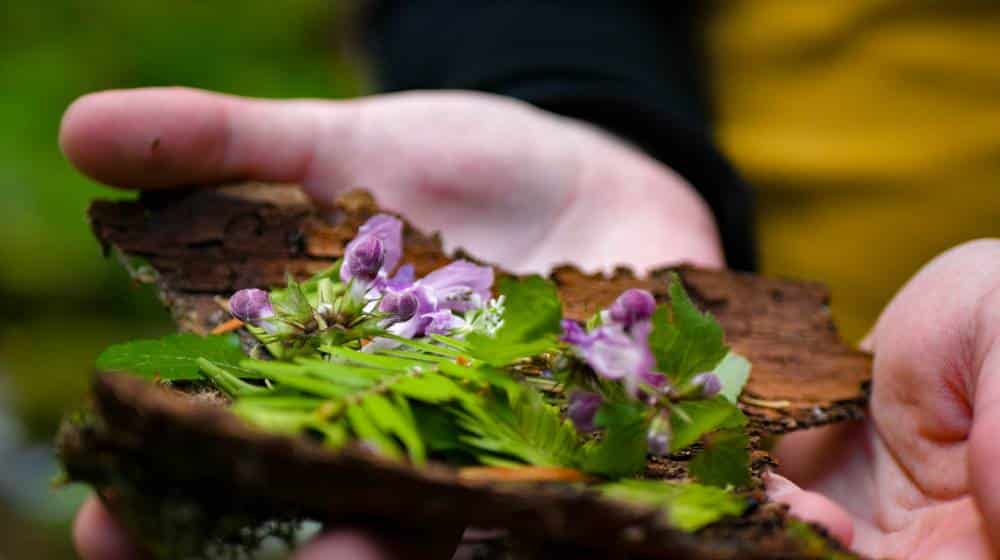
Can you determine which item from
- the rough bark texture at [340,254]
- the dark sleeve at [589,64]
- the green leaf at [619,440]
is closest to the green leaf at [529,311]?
the green leaf at [619,440]

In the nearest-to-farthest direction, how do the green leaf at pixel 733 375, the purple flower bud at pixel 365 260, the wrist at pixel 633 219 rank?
the purple flower bud at pixel 365 260
the green leaf at pixel 733 375
the wrist at pixel 633 219

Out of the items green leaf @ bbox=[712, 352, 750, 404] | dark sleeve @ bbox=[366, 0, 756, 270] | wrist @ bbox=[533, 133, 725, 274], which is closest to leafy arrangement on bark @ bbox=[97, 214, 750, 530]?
green leaf @ bbox=[712, 352, 750, 404]

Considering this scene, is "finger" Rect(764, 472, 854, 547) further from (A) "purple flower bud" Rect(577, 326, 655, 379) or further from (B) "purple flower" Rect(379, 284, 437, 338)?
(B) "purple flower" Rect(379, 284, 437, 338)

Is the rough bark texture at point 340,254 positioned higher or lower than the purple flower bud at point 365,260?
lower

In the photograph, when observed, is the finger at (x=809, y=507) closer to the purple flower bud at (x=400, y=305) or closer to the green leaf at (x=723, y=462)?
the green leaf at (x=723, y=462)

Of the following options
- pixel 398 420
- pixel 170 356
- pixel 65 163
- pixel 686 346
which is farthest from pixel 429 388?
pixel 65 163
